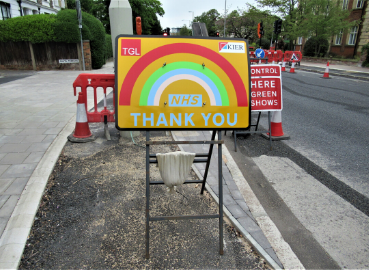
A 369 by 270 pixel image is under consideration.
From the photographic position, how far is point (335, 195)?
3418 mm

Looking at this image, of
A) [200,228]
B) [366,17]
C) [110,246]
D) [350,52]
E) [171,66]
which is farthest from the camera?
[350,52]

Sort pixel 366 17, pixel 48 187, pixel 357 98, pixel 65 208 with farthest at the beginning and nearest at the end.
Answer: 1. pixel 366 17
2. pixel 357 98
3. pixel 48 187
4. pixel 65 208

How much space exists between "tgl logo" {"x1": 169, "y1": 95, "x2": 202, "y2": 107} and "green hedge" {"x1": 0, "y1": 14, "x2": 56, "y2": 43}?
1682cm

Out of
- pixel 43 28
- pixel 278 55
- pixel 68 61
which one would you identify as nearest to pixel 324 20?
pixel 278 55

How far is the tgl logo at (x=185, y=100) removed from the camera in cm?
225

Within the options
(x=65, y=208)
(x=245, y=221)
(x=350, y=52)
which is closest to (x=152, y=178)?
(x=65, y=208)

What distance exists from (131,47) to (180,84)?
0.52 meters

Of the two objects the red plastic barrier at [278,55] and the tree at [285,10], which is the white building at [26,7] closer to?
the red plastic barrier at [278,55]

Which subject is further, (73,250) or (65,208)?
(65,208)

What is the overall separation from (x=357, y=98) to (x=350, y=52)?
23.7 m

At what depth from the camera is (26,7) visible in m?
27.3

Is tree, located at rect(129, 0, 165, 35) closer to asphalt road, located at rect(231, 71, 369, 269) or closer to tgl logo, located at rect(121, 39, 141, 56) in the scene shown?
asphalt road, located at rect(231, 71, 369, 269)

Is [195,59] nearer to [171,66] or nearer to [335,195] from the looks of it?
[171,66]

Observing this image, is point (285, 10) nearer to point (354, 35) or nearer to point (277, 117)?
point (354, 35)
